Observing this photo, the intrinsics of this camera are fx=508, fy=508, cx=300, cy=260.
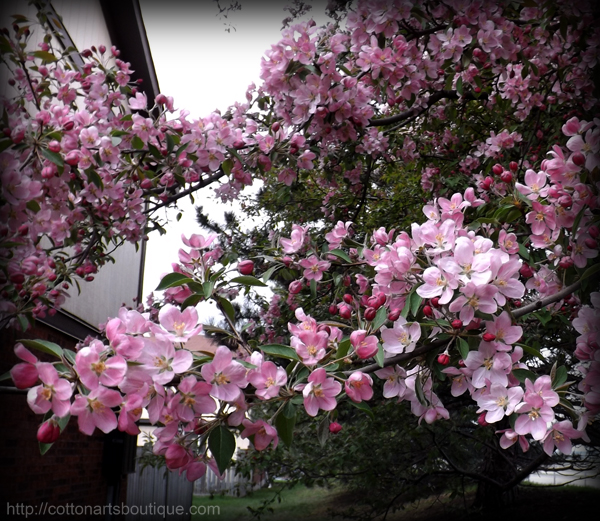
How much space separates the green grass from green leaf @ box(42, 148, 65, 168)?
23.3 ft

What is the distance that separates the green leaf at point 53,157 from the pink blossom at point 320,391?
103 cm

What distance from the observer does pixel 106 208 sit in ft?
6.61

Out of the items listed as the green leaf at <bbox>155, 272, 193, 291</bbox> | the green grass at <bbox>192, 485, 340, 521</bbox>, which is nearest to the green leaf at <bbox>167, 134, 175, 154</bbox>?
the green leaf at <bbox>155, 272, 193, 291</bbox>

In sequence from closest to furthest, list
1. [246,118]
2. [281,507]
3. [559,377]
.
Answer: [559,377] < [246,118] < [281,507]

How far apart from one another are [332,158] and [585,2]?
49.5 inches

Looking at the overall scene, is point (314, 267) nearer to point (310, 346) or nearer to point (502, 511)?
point (310, 346)

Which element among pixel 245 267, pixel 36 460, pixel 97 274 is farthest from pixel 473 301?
pixel 97 274

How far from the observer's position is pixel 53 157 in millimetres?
1451

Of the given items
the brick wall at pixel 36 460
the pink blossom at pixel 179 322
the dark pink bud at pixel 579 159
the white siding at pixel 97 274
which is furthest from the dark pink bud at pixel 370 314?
the white siding at pixel 97 274

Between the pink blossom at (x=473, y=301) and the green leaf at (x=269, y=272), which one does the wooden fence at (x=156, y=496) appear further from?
the pink blossom at (x=473, y=301)

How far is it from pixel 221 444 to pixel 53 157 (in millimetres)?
1025

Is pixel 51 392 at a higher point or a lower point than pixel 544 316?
lower

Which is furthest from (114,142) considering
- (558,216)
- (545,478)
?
(545,478)

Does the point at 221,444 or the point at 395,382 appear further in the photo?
the point at 395,382
